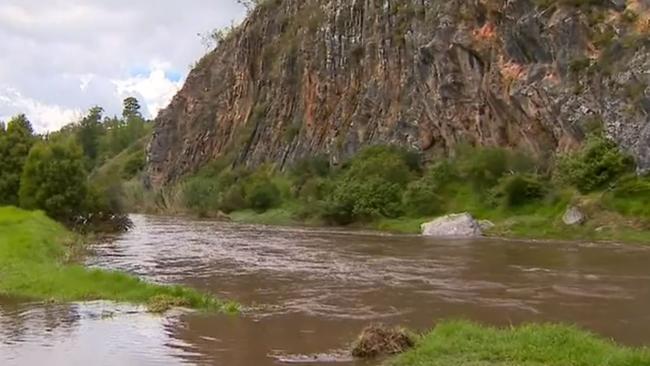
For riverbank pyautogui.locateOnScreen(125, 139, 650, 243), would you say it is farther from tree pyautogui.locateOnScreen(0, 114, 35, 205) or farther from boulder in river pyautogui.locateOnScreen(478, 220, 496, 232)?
tree pyautogui.locateOnScreen(0, 114, 35, 205)

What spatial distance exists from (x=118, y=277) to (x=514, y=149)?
173 feet

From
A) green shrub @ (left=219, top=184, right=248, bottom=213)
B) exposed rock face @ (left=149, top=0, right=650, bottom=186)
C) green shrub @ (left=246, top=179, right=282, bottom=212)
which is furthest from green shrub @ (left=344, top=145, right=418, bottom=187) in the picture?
green shrub @ (left=219, top=184, right=248, bottom=213)

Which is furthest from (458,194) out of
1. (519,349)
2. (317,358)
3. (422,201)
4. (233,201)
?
(519,349)

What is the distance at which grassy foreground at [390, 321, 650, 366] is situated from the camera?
618 inches

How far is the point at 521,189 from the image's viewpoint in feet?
214

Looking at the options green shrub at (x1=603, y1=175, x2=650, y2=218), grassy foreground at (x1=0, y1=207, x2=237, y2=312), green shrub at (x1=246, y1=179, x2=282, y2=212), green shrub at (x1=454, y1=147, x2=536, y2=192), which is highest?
green shrub at (x1=454, y1=147, x2=536, y2=192)

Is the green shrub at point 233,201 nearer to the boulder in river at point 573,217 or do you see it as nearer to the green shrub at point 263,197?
the green shrub at point 263,197

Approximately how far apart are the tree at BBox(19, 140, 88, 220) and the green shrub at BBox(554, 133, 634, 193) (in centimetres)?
3521

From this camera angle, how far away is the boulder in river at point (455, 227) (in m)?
59.0

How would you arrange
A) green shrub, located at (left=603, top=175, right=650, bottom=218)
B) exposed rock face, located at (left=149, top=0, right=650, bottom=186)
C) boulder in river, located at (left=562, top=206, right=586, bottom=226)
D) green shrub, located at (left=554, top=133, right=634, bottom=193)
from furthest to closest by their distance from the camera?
1. exposed rock face, located at (left=149, top=0, right=650, bottom=186)
2. green shrub, located at (left=554, top=133, right=634, bottom=193)
3. boulder in river, located at (left=562, top=206, right=586, bottom=226)
4. green shrub, located at (left=603, top=175, right=650, bottom=218)

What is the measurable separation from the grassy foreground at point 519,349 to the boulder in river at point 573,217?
39875 millimetres

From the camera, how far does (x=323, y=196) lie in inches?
3497

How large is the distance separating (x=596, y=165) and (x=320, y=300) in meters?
36.9

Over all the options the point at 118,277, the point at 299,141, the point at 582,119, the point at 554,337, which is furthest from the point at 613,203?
the point at 299,141
